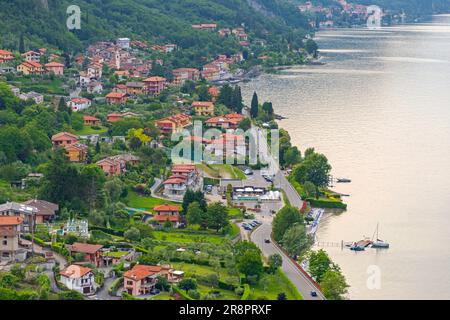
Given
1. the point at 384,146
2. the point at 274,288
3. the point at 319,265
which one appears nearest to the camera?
the point at 274,288

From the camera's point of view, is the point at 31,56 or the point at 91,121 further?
the point at 31,56

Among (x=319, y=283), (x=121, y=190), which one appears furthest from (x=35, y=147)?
(x=319, y=283)

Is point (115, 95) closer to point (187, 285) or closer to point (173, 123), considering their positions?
point (173, 123)

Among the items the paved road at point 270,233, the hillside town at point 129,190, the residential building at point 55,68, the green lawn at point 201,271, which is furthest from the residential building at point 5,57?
the green lawn at point 201,271

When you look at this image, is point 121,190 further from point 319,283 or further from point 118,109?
point 118,109

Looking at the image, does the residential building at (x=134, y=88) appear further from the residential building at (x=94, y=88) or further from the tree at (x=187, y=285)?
the tree at (x=187, y=285)

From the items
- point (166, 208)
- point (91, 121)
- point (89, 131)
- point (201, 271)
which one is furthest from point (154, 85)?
point (201, 271)

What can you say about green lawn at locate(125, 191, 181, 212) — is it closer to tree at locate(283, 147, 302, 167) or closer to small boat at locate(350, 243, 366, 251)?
small boat at locate(350, 243, 366, 251)
